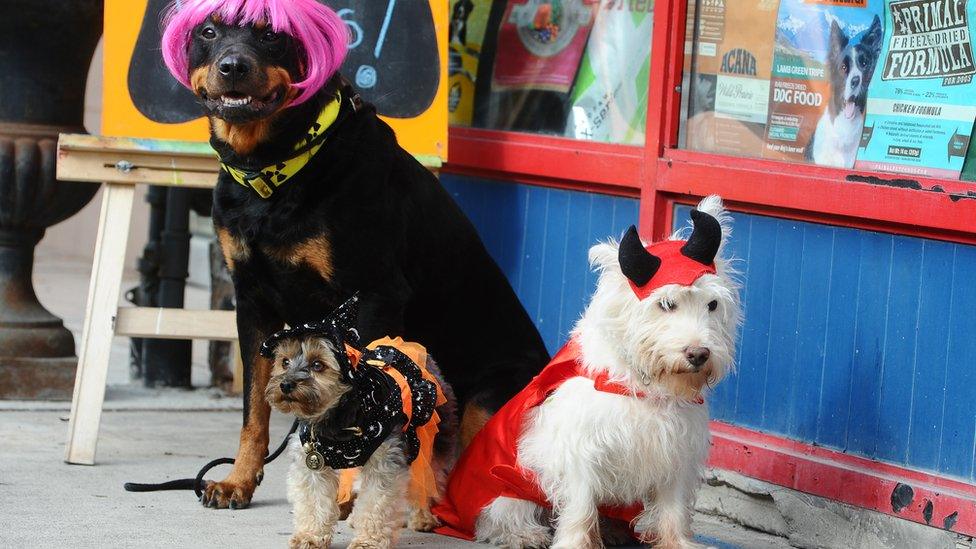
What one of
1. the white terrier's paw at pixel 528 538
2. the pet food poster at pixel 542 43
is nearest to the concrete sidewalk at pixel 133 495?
the white terrier's paw at pixel 528 538

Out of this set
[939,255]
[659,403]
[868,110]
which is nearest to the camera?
[659,403]

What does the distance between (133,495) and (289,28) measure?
1769 mm

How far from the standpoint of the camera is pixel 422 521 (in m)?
4.64

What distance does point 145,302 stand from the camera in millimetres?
7109

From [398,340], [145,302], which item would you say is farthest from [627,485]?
[145,302]

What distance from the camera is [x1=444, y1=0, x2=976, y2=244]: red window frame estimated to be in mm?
4312

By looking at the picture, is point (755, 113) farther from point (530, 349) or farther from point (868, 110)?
point (530, 349)

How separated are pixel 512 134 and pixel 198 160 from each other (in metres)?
1.37

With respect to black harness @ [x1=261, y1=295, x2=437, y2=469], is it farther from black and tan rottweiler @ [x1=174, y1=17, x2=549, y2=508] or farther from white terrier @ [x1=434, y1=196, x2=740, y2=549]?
black and tan rottweiler @ [x1=174, y1=17, x2=549, y2=508]

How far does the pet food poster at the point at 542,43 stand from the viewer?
5.91 meters

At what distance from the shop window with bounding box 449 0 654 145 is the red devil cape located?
143cm

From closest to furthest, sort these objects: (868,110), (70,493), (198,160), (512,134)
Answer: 1. (868,110)
2. (70,493)
3. (198,160)
4. (512,134)

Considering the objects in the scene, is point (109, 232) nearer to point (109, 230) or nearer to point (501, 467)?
point (109, 230)

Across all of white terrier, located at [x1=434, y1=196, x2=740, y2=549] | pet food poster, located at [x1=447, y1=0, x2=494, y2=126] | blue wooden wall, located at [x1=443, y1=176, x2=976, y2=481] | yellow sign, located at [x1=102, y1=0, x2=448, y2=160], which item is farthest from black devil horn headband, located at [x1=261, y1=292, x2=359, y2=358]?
pet food poster, located at [x1=447, y1=0, x2=494, y2=126]
